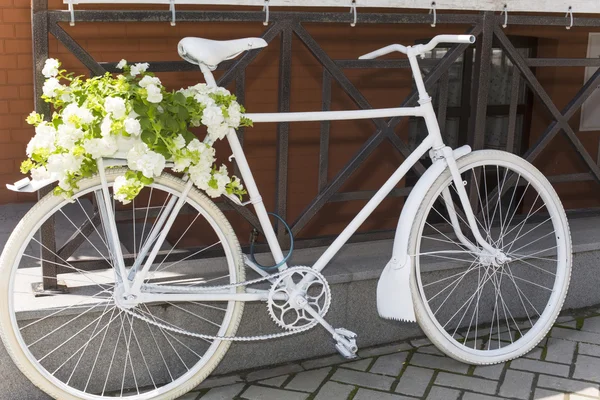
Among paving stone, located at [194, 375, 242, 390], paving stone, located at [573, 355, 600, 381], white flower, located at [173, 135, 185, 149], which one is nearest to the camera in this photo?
white flower, located at [173, 135, 185, 149]

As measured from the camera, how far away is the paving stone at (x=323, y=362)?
350 centimetres

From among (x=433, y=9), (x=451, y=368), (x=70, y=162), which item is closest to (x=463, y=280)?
(x=451, y=368)

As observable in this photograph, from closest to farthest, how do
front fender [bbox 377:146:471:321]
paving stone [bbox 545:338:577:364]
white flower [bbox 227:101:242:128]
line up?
white flower [bbox 227:101:242:128] < front fender [bbox 377:146:471:321] < paving stone [bbox 545:338:577:364]

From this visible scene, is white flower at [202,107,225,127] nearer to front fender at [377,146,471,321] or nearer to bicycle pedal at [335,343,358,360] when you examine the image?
front fender at [377,146,471,321]

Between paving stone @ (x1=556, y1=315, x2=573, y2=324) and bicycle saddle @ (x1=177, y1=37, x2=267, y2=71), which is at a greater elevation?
bicycle saddle @ (x1=177, y1=37, x2=267, y2=71)

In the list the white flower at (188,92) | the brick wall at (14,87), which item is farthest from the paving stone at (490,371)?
the brick wall at (14,87)

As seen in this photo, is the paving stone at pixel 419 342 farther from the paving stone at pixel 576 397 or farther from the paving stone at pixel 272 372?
the paving stone at pixel 576 397

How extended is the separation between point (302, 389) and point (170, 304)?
2.04 feet

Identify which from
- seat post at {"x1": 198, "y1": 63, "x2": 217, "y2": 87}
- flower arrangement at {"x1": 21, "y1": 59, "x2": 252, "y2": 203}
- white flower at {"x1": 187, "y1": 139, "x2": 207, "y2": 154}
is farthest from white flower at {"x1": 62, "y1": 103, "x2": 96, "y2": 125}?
seat post at {"x1": 198, "y1": 63, "x2": 217, "y2": 87}

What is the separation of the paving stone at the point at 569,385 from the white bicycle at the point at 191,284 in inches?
7.5

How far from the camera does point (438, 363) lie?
11.7 feet

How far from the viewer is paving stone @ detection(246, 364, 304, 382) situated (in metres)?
3.38

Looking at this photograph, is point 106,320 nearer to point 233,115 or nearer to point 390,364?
point 233,115

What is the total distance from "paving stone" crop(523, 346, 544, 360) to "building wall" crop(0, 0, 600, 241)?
5.98 ft
